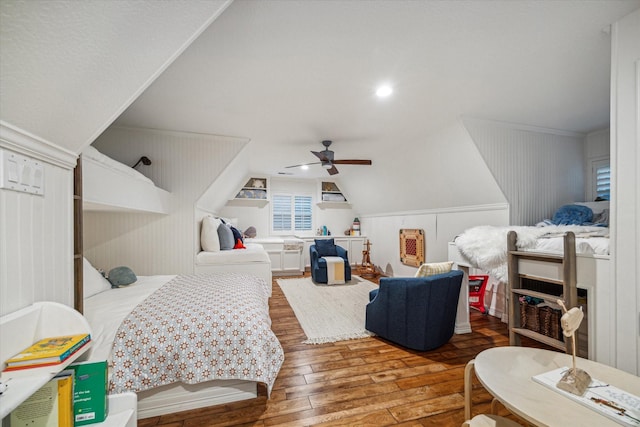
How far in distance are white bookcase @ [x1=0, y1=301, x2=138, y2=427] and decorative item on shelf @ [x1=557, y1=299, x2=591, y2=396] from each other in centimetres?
185

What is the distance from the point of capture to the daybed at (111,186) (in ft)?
5.34

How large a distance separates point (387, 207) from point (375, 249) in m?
1.20

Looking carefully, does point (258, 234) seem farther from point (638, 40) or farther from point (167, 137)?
point (638, 40)

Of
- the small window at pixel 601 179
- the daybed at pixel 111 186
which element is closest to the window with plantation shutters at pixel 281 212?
the daybed at pixel 111 186

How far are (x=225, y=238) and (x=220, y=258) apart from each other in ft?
1.62

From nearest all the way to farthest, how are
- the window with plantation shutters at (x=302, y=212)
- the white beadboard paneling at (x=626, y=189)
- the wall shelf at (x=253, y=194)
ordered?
the white beadboard paneling at (x=626, y=189), the wall shelf at (x=253, y=194), the window with plantation shutters at (x=302, y=212)

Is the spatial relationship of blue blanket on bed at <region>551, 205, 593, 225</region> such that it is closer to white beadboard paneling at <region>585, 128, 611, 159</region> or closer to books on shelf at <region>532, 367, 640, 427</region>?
white beadboard paneling at <region>585, 128, 611, 159</region>

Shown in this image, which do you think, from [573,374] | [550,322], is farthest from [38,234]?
[550,322]

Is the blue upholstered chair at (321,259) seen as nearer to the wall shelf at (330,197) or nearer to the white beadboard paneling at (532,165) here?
the wall shelf at (330,197)

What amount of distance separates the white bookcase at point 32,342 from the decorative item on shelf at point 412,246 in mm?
4224

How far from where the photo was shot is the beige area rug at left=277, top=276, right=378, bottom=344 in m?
2.74

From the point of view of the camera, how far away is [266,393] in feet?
5.96

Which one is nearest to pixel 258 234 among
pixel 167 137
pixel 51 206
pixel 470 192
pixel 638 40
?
pixel 167 137

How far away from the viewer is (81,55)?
88 centimetres
